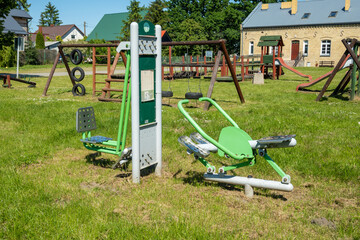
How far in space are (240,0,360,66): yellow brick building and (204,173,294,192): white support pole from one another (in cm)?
4048

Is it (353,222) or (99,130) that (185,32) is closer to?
(99,130)

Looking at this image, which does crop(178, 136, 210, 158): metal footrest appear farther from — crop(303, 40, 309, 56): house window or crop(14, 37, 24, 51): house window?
crop(303, 40, 309, 56): house window

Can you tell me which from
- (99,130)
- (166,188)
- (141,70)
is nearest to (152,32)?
(141,70)

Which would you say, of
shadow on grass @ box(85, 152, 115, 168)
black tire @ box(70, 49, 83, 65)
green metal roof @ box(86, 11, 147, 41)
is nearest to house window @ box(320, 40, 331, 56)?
green metal roof @ box(86, 11, 147, 41)

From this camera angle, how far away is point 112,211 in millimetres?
3510

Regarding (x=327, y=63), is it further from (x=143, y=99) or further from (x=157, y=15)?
(x=143, y=99)

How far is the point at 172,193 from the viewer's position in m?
3.96

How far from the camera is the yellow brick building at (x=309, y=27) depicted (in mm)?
39875

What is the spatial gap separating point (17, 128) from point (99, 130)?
173cm

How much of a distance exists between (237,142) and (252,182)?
46 centimetres

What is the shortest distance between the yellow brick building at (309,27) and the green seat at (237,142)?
40.4 meters

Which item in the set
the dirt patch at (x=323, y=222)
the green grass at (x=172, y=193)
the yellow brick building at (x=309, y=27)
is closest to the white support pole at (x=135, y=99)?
the green grass at (x=172, y=193)

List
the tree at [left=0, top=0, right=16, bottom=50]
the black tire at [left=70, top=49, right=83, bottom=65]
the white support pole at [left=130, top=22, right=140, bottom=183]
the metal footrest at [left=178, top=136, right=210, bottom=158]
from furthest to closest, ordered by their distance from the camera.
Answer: the tree at [left=0, top=0, right=16, bottom=50] < the black tire at [left=70, top=49, right=83, bottom=65] < the white support pole at [left=130, top=22, right=140, bottom=183] < the metal footrest at [left=178, top=136, right=210, bottom=158]

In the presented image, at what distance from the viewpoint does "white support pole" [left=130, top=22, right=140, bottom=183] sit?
13.5ft
